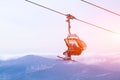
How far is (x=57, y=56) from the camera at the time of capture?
20875mm

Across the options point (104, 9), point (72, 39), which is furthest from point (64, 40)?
point (104, 9)

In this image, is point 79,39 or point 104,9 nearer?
point 104,9

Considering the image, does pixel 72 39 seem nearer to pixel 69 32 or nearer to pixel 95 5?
pixel 69 32

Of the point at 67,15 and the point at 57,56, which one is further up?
the point at 67,15

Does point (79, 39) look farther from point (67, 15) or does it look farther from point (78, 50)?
point (67, 15)

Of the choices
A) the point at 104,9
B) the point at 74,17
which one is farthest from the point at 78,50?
the point at 104,9

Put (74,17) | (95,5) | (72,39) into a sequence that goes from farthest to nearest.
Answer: (72,39)
(74,17)
(95,5)

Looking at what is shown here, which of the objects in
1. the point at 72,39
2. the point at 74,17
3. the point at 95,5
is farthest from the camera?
the point at 72,39

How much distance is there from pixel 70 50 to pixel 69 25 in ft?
4.78

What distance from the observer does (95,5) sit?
709 inches

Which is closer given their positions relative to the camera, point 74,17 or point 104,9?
point 104,9

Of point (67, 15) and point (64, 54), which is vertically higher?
point (67, 15)

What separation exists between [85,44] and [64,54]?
143 centimetres

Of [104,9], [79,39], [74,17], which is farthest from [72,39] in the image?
[104,9]
